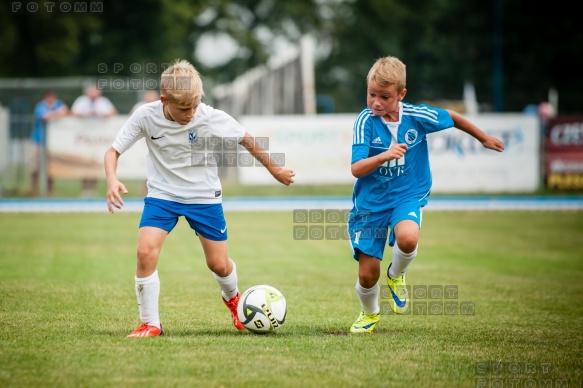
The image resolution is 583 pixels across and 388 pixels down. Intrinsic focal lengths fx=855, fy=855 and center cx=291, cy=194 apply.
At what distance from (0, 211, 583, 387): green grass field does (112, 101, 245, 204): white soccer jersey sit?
0.99 metres

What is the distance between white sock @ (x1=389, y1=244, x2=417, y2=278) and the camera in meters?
6.21

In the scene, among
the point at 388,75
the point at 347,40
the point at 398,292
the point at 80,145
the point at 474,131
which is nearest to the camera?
the point at 388,75

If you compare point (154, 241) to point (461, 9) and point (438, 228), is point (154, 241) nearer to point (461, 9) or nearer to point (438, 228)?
point (438, 228)

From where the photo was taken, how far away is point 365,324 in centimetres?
624

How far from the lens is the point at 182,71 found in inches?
222

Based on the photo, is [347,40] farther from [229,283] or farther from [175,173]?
[175,173]

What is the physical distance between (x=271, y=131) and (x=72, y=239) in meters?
7.69

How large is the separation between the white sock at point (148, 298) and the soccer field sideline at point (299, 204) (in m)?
12.0

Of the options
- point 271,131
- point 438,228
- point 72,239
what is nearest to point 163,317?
point 72,239

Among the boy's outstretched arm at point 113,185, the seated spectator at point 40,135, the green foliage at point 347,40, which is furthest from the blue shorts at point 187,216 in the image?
the green foliage at point 347,40

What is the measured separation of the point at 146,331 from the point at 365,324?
1.61m

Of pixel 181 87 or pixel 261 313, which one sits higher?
pixel 181 87

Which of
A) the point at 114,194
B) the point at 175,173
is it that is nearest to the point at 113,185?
the point at 114,194

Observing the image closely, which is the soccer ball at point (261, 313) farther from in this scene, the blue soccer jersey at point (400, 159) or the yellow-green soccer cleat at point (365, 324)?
the blue soccer jersey at point (400, 159)
